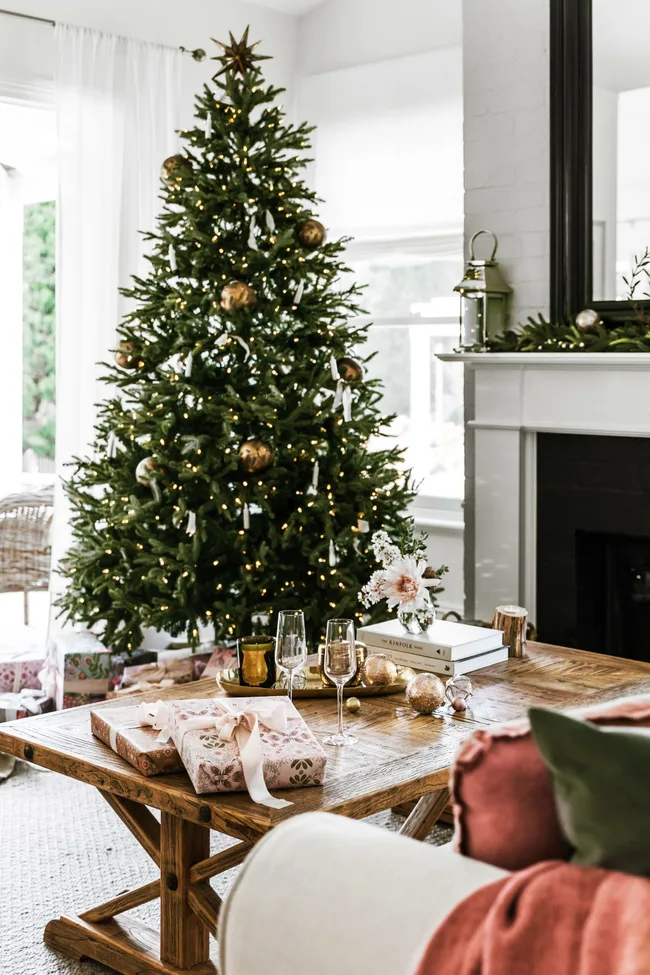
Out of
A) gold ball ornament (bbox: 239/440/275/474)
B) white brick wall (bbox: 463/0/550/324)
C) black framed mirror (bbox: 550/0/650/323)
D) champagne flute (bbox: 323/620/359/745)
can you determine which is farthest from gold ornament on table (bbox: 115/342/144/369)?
champagne flute (bbox: 323/620/359/745)

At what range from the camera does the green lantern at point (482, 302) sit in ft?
13.2

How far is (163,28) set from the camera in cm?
472

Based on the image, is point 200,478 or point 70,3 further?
point 70,3

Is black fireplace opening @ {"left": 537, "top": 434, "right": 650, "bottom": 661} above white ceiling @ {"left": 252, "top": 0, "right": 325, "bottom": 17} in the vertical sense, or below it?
below

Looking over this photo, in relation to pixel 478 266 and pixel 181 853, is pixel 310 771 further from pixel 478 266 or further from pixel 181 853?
pixel 478 266

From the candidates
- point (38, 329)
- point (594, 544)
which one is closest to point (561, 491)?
point (594, 544)

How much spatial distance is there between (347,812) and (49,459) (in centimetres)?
548

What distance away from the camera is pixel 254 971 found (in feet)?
3.46

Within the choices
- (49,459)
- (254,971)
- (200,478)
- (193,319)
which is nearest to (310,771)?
(254,971)

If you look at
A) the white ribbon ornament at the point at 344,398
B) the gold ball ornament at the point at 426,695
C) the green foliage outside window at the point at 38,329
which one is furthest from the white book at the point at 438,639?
the green foliage outside window at the point at 38,329

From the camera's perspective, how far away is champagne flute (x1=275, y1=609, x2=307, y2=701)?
220 centimetres

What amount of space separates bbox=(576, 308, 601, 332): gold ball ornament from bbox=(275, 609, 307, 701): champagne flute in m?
2.00

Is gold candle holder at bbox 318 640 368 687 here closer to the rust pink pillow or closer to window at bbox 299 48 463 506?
the rust pink pillow

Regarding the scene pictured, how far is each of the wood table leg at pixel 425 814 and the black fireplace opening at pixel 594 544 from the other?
5.69 ft
